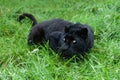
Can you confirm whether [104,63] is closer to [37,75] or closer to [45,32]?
[37,75]

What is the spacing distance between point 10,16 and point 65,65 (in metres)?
4.39

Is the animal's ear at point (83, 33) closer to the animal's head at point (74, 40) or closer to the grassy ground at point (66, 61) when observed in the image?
the animal's head at point (74, 40)

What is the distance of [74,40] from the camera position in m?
4.74

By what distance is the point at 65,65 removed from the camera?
185 inches

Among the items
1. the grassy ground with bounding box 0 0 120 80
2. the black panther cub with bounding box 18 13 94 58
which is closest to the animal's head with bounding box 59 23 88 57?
the black panther cub with bounding box 18 13 94 58

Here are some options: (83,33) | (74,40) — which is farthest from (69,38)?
(83,33)

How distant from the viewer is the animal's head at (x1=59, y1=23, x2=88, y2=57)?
186 inches

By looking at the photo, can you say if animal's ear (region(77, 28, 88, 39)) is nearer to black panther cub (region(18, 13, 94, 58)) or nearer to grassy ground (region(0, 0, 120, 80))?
black panther cub (region(18, 13, 94, 58))

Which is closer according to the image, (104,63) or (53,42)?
(104,63)

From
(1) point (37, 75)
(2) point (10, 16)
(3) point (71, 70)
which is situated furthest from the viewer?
(2) point (10, 16)

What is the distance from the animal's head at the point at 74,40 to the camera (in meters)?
4.73

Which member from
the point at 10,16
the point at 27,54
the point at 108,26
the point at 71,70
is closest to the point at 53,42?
the point at 27,54

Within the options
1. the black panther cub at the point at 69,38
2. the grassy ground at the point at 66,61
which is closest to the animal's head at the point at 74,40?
the black panther cub at the point at 69,38

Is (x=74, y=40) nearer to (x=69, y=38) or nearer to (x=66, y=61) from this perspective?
(x=69, y=38)
